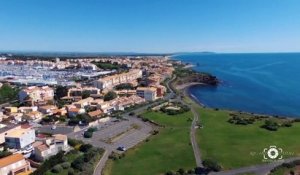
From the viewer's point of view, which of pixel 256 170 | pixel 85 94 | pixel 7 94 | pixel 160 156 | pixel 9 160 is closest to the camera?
pixel 256 170

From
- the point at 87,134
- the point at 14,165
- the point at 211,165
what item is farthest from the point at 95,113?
the point at 211,165

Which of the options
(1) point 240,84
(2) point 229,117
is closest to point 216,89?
(1) point 240,84

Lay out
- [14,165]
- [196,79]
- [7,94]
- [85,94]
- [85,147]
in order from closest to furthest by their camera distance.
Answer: [14,165] → [85,147] → [85,94] → [7,94] → [196,79]

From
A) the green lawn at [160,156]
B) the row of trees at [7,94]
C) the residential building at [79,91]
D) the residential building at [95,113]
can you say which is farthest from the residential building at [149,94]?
the row of trees at [7,94]

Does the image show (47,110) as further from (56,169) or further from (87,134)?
(56,169)

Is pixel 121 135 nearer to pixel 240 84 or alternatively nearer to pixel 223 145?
pixel 223 145
